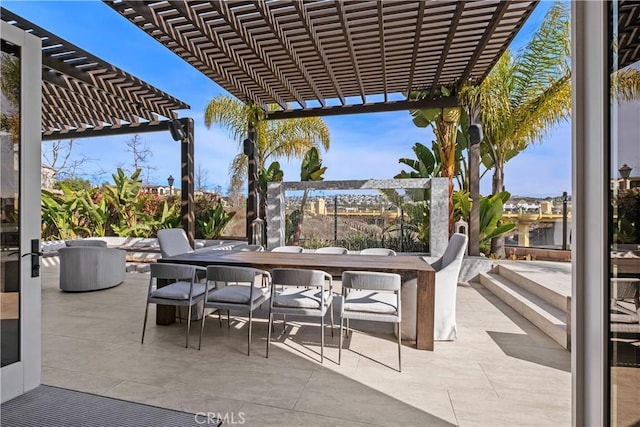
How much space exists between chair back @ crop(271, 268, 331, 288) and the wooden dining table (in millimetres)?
490

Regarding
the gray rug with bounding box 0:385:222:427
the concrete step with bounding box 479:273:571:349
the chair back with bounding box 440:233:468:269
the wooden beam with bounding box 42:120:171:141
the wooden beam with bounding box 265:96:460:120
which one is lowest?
the gray rug with bounding box 0:385:222:427

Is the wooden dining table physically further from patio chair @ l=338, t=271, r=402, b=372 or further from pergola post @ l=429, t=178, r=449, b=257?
pergola post @ l=429, t=178, r=449, b=257

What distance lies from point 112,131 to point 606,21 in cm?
888

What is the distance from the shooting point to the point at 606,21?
4.21 feet

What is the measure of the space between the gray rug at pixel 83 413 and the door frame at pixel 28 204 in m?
0.19

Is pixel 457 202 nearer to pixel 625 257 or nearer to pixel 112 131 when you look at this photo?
pixel 625 257

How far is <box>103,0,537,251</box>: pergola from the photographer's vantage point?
373 centimetres

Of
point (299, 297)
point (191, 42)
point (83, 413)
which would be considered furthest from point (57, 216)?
point (299, 297)

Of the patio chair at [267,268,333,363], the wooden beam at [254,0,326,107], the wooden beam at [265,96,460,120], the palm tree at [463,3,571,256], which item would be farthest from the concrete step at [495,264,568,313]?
the wooden beam at [254,0,326,107]

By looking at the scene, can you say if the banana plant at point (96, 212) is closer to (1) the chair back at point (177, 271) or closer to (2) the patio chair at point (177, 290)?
(2) the patio chair at point (177, 290)

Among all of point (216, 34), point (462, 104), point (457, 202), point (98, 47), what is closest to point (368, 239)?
point (457, 202)

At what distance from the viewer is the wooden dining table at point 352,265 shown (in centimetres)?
316

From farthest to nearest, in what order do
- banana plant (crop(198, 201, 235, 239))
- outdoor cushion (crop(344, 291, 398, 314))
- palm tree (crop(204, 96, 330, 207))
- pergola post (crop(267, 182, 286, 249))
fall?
banana plant (crop(198, 201, 235, 239)) < palm tree (crop(204, 96, 330, 207)) < pergola post (crop(267, 182, 286, 249)) < outdoor cushion (crop(344, 291, 398, 314))

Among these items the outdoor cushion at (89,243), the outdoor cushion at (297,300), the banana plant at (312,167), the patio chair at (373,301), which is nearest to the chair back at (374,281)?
the patio chair at (373,301)
